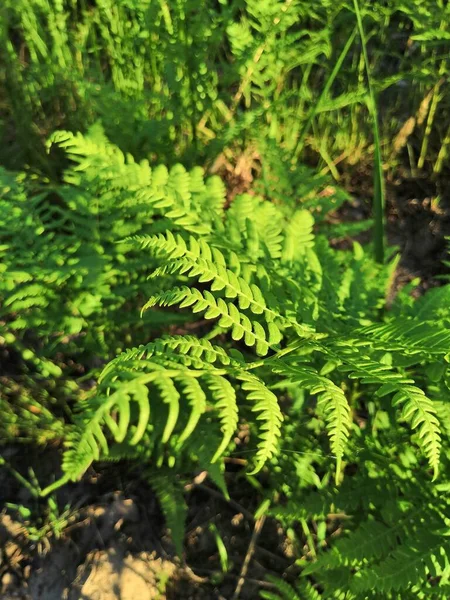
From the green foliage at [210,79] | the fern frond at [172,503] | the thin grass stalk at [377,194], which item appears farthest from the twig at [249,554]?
the green foliage at [210,79]

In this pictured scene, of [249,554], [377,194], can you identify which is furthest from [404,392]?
[249,554]

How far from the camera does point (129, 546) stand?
131 centimetres

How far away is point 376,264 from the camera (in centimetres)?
128

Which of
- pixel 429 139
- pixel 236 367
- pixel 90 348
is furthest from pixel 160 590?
pixel 429 139

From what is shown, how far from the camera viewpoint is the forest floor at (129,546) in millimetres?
1255

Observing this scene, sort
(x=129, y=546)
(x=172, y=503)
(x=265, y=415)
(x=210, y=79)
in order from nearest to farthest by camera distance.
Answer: (x=265, y=415) → (x=172, y=503) → (x=129, y=546) → (x=210, y=79)

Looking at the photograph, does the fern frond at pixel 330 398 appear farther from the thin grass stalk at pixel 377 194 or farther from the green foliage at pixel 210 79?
the green foliage at pixel 210 79

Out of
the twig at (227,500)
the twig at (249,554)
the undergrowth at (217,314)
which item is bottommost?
the twig at (249,554)

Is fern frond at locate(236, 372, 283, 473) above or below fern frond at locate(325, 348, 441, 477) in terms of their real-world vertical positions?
above

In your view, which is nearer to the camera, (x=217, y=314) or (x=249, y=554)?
(x=217, y=314)

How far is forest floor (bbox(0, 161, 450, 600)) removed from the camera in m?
1.25

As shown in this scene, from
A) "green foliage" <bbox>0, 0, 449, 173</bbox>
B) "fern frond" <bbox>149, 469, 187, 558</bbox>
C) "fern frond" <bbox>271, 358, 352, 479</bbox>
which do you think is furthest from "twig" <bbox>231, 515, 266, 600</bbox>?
"green foliage" <bbox>0, 0, 449, 173</bbox>

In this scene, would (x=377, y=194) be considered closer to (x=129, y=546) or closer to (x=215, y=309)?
(x=215, y=309)

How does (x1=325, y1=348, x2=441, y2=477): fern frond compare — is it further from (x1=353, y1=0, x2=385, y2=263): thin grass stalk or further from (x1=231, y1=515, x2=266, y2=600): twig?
(x1=231, y1=515, x2=266, y2=600): twig
